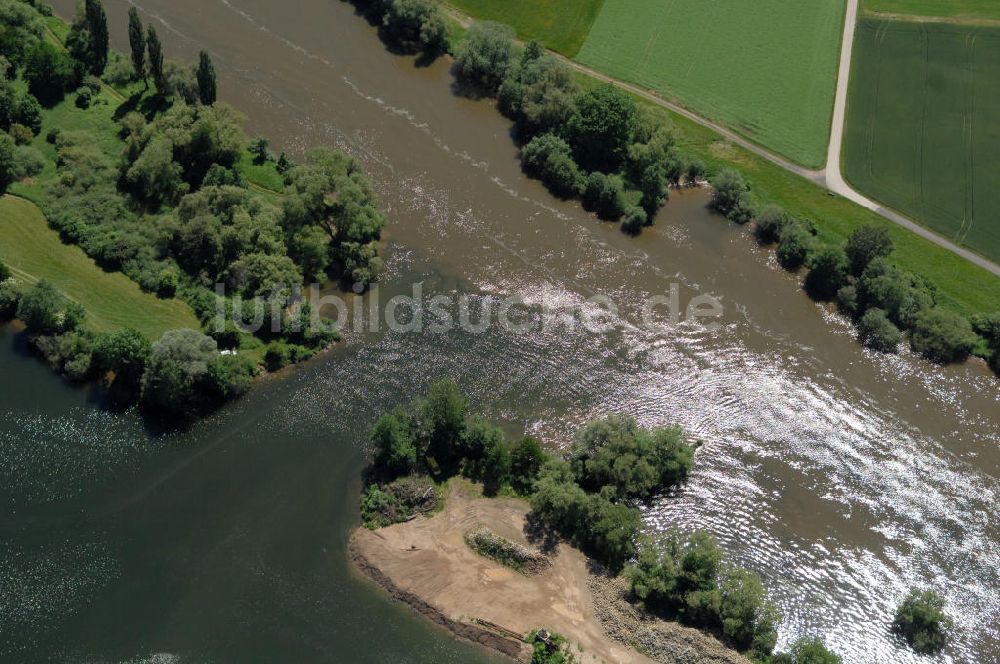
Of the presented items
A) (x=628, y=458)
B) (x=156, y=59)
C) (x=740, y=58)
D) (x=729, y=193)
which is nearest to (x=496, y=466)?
(x=628, y=458)

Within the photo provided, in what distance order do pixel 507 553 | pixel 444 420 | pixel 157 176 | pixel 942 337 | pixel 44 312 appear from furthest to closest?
1. pixel 157 176
2. pixel 942 337
3. pixel 44 312
4. pixel 444 420
5. pixel 507 553

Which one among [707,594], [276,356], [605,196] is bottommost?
[276,356]

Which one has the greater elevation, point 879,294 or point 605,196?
point 879,294

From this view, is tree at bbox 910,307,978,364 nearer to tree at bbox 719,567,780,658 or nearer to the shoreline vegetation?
the shoreline vegetation

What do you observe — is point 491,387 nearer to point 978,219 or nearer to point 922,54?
point 978,219

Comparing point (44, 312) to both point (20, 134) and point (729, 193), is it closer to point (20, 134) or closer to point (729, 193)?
point (20, 134)

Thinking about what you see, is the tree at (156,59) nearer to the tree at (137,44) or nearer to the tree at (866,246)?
the tree at (137,44)

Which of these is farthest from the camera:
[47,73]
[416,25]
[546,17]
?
[546,17]
